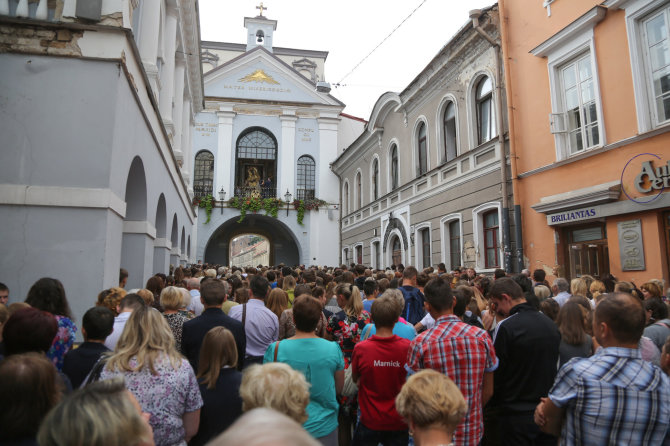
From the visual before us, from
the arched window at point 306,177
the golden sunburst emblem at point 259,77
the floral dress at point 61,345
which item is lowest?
the floral dress at point 61,345

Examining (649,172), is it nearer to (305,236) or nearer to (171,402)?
(171,402)

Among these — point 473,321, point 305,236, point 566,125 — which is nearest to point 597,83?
point 566,125

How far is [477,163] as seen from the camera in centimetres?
1302

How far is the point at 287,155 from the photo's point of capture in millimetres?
28219

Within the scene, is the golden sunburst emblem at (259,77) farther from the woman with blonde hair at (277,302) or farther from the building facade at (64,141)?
the woman with blonde hair at (277,302)

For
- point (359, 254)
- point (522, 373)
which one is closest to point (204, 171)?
point (359, 254)

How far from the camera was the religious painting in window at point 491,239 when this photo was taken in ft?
40.4

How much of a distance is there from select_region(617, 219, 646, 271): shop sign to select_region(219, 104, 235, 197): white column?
22.6m

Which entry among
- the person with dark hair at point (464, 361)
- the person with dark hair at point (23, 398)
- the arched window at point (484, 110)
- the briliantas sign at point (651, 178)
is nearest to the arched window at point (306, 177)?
the arched window at point (484, 110)

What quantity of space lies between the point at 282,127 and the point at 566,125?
20.9m

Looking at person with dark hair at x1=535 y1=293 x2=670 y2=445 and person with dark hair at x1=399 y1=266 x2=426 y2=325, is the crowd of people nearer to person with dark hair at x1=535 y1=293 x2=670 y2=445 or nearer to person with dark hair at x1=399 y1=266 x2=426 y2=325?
person with dark hair at x1=535 y1=293 x2=670 y2=445

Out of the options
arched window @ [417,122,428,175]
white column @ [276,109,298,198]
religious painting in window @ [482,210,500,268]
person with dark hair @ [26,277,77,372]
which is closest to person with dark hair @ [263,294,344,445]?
person with dark hair @ [26,277,77,372]

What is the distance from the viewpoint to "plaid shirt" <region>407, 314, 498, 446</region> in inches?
115

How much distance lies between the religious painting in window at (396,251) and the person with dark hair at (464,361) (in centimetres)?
1594
